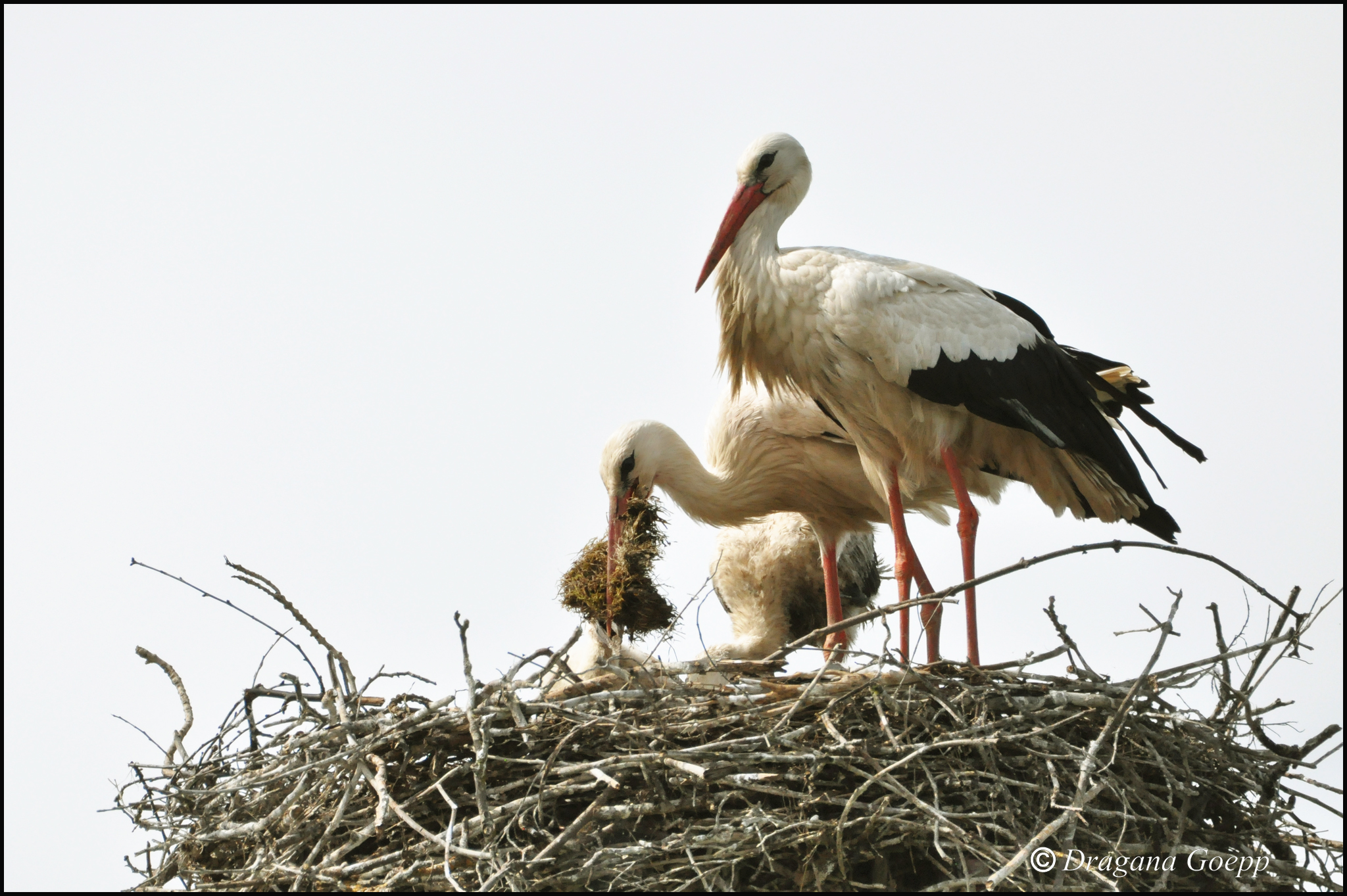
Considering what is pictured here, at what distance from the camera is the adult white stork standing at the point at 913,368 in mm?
3928

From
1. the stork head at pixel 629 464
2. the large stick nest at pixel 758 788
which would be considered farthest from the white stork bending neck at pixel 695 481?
the large stick nest at pixel 758 788

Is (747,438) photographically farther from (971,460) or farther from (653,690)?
(653,690)

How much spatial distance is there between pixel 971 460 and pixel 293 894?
2.54 meters

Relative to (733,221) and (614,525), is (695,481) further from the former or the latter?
(733,221)

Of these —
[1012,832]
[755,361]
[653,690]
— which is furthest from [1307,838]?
[755,361]

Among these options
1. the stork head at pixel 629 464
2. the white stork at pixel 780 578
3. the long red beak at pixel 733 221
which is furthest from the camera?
the white stork at pixel 780 578

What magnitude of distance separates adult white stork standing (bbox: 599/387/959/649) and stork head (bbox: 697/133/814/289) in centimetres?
75

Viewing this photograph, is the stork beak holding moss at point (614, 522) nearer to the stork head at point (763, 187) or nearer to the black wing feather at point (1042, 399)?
the stork head at point (763, 187)

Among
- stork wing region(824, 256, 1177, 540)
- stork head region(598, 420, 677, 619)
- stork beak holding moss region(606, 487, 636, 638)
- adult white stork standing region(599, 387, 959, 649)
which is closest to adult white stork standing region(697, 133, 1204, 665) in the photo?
stork wing region(824, 256, 1177, 540)

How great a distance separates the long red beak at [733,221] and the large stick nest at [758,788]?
1.50 meters

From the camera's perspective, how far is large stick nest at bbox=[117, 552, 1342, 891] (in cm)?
267

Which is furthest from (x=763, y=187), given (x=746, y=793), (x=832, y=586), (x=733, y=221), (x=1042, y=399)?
(x=746, y=793)

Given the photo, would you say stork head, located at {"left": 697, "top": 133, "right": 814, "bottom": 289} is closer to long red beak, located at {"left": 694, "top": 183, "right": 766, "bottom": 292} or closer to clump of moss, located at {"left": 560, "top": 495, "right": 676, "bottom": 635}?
long red beak, located at {"left": 694, "top": 183, "right": 766, "bottom": 292}

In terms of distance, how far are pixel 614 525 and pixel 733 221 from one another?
3.85 feet
